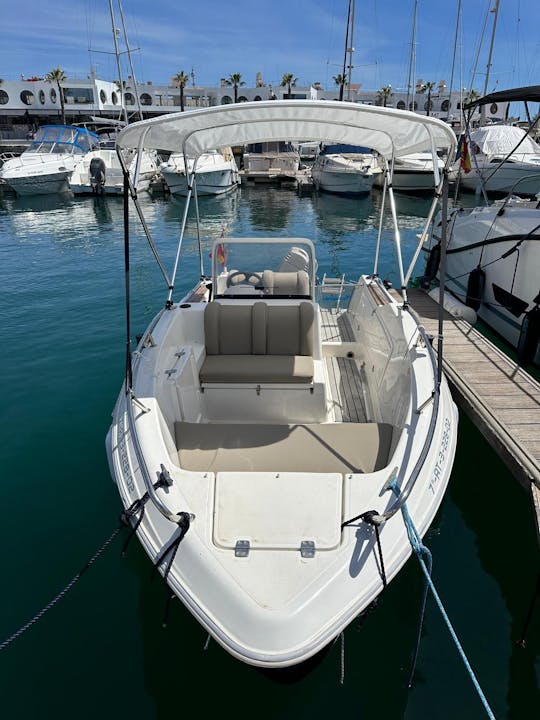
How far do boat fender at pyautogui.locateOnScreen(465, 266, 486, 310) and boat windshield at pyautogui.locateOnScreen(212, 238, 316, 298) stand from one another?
4015mm

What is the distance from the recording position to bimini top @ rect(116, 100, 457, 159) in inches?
135

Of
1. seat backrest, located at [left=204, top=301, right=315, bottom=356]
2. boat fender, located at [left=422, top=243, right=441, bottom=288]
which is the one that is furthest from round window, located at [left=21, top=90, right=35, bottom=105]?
seat backrest, located at [left=204, top=301, right=315, bottom=356]

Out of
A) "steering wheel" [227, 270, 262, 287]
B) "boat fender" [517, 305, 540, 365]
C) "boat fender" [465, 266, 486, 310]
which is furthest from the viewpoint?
"boat fender" [465, 266, 486, 310]

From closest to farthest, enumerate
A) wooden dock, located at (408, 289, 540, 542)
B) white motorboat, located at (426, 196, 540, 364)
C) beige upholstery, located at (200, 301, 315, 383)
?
1. wooden dock, located at (408, 289, 540, 542)
2. beige upholstery, located at (200, 301, 315, 383)
3. white motorboat, located at (426, 196, 540, 364)

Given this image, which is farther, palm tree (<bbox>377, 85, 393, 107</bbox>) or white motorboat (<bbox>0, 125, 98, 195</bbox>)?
palm tree (<bbox>377, 85, 393, 107</bbox>)

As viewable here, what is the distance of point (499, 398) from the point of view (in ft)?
17.3

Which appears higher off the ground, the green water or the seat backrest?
the seat backrest

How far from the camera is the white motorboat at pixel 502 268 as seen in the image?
7.22 metres

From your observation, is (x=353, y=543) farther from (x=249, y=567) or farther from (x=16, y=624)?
(x=16, y=624)

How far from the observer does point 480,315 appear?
8.96 m

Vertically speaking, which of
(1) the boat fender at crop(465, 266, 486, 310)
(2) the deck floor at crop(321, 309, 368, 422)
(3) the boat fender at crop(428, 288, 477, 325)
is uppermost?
(1) the boat fender at crop(465, 266, 486, 310)

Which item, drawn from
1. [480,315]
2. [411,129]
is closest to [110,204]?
[480,315]

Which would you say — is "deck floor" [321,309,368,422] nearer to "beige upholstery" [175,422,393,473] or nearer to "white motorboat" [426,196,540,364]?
"beige upholstery" [175,422,393,473]

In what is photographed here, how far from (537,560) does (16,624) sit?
164 inches
